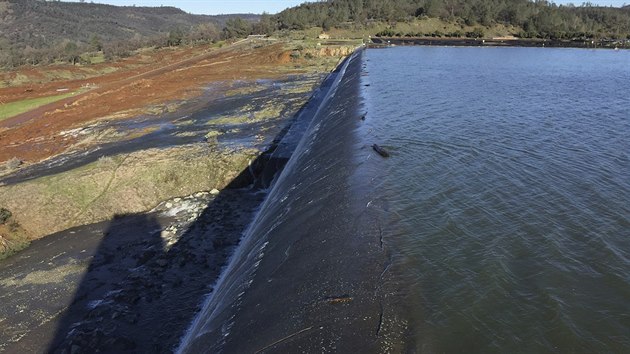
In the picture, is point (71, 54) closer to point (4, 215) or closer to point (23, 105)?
point (23, 105)

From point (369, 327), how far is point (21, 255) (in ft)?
53.1

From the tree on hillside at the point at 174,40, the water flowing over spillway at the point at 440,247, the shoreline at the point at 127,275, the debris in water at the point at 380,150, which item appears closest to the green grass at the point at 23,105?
the shoreline at the point at 127,275

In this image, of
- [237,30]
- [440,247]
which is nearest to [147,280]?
[440,247]

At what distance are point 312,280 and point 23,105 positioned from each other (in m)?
49.0

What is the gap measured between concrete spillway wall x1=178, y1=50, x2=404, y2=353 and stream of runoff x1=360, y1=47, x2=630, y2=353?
0.57 m

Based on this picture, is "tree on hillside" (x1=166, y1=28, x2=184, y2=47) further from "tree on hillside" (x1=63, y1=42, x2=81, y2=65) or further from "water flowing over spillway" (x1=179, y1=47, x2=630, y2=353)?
"water flowing over spillway" (x1=179, y1=47, x2=630, y2=353)

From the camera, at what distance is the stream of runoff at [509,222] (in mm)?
7477

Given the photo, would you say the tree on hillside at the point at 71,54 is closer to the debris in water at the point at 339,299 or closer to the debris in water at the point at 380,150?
the debris in water at the point at 380,150

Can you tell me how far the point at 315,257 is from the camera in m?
9.80

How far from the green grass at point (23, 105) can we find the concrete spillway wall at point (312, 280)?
39572 mm

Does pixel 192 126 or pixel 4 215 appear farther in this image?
pixel 192 126

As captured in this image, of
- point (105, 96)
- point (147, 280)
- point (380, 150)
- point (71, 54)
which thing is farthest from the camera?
point (71, 54)

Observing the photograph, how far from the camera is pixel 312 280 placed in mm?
8977

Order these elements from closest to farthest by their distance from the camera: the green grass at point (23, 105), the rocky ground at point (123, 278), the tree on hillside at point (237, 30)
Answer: the rocky ground at point (123, 278), the green grass at point (23, 105), the tree on hillside at point (237, 30)
